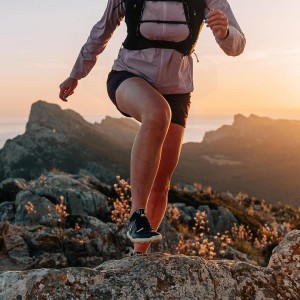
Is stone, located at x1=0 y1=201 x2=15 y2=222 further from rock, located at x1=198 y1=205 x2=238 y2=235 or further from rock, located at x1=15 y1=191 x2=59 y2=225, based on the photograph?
rock, located at x1=198 y1=205 x2=238 y2=235

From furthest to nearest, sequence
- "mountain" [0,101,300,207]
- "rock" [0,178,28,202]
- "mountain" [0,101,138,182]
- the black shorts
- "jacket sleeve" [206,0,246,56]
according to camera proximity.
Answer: "mountain" [0,101,138,182]
"mountain" [0,101,300,207]
"rock" [0,178,28,202]
the black shorts
"jacket sleeve" [206,0,246,56]

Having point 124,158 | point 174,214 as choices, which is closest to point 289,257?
point 174,214

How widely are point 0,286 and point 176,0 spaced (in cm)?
246

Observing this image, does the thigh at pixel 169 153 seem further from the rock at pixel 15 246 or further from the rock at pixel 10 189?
the rock at pixel 10 189

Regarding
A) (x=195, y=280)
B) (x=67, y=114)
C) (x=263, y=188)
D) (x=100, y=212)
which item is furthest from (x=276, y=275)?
(x=67, y=114)

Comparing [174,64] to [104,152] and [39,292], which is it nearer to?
[39,292]

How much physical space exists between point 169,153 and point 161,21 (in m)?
1.07

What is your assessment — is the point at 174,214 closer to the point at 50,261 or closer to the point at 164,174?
the point at 50,261

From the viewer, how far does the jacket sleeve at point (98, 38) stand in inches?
173

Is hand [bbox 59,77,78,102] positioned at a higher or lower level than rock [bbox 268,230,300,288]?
higher

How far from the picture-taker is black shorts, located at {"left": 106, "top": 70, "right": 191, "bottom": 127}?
399cm

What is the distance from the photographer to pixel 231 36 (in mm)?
3854

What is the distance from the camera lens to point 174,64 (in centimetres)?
403

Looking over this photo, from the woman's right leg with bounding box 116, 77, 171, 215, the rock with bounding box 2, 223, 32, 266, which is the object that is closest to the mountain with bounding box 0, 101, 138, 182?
the rock with bounding box 2, 223, 32, 266
